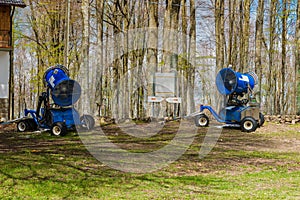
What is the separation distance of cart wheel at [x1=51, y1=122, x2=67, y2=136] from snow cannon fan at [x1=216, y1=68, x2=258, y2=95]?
6434mm

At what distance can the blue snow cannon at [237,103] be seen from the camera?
51.3 feet

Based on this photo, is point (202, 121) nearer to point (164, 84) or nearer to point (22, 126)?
point (164, 84)

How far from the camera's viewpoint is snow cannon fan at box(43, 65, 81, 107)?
45.1 feet

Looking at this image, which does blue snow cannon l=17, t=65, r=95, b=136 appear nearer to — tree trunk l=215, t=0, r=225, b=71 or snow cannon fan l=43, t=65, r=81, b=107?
snow cannon fan l=43, t=65, r=81, b=107

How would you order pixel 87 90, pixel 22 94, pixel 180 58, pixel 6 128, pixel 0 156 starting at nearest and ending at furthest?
pixel 0 156 → pixel 6 128 → pixel 87 90 → pixel 180 58 → pixel 22 94

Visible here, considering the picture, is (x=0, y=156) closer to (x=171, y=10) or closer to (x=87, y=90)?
(x=87, y=90)

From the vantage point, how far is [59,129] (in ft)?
42.9

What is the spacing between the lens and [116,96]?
91.7 feet

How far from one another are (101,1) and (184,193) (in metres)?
16.2

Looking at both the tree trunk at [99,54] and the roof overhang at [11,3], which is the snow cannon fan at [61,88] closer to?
the tree trunk at [99,54]

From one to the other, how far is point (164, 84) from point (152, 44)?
3.36m

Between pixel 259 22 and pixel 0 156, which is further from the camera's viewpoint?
pixel 259 22

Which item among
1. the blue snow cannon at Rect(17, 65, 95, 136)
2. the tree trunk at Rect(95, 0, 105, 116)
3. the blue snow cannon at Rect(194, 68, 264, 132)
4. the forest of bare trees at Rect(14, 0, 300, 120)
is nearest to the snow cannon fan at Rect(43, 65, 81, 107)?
the blue snow cannon at Rect(17, 65, 95, 136)

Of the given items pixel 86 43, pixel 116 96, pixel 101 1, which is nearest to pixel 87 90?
pixel 86 43
